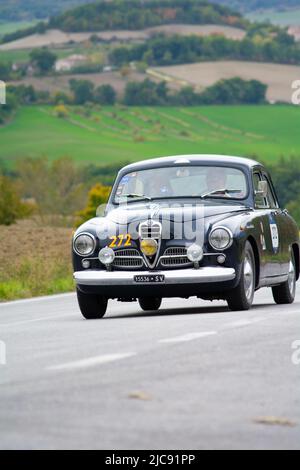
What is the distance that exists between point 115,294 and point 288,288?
3.23m

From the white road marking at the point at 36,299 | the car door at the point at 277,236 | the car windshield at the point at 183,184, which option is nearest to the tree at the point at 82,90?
the white road marking at the point at 36,299

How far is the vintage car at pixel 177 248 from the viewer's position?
15023 millimetres

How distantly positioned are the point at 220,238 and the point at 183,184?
6.26ft

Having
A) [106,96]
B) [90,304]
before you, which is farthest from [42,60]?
[90,304]

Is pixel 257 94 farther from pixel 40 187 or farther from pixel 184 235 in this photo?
pixel 184 235

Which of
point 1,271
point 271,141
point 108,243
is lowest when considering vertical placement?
point 271,141

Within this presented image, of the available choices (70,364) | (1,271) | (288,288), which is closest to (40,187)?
(1,271)

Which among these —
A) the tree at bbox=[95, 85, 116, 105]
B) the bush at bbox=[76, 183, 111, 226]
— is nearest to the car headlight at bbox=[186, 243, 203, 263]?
the bush at bbox=[76, 183, 111, 226]

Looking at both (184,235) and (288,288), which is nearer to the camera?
(184,235)

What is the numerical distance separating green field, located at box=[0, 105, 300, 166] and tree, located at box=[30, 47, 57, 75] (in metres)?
30.2
